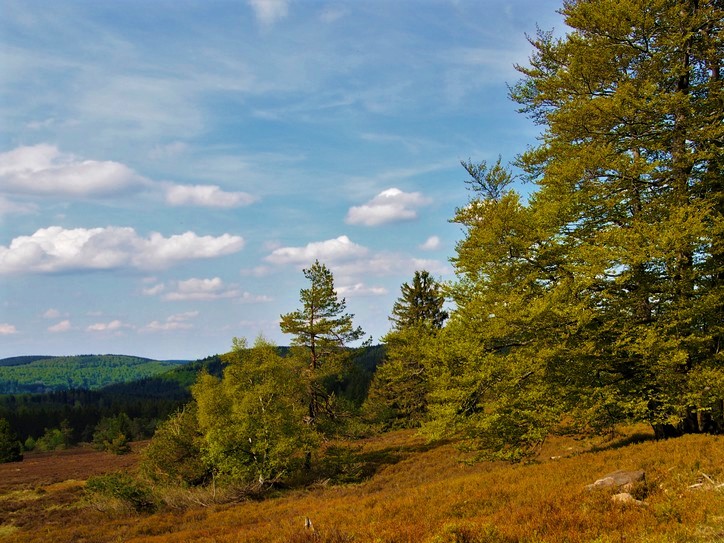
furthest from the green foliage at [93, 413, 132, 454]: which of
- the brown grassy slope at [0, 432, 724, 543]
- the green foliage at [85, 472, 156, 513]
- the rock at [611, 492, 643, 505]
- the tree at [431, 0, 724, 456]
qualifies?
the rock at [611, 492, 643, 505]

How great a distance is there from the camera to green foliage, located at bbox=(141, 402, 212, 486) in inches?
1054

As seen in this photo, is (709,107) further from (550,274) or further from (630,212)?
(550,274)

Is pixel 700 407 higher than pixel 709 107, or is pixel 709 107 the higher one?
pixel 709 107

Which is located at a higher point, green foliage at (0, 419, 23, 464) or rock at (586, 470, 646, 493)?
rock at (586, 470, 646, 493)

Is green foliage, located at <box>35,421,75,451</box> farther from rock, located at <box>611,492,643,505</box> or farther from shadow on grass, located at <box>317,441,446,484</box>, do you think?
rock, located at <box>611,492,643,505</box>

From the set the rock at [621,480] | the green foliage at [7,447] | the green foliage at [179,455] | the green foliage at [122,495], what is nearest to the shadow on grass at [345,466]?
the green foliage at [179,455]

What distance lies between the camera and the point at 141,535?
1722 centimetres

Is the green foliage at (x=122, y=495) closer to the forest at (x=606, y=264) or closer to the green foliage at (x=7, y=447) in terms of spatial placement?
the forest at (x=606, y=264)

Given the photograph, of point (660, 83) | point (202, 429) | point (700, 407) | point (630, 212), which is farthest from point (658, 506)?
point (202, 429)

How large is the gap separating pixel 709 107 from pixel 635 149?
2.11 metres

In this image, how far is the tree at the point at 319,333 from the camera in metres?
28.4

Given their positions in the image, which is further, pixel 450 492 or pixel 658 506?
pixel 450 492

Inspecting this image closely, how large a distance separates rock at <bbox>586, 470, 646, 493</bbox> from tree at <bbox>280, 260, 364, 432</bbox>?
65.5 feet

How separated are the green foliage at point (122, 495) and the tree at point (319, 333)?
9783 mm
